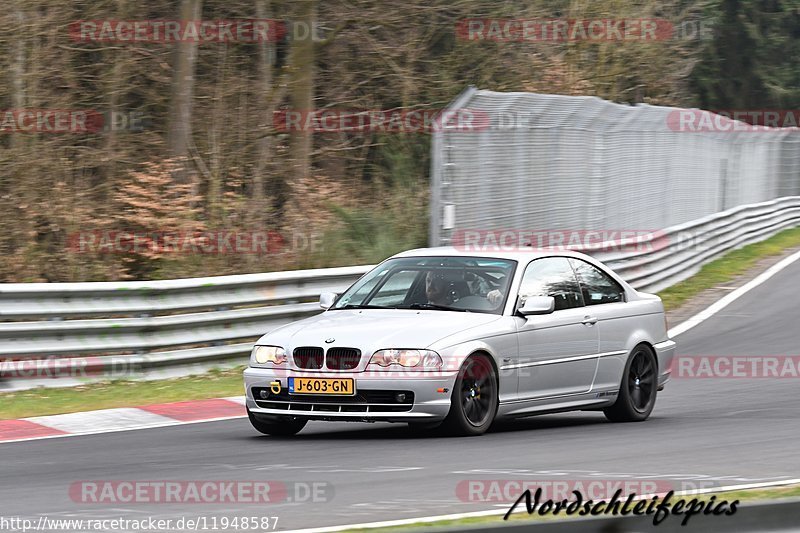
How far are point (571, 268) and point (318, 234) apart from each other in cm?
787

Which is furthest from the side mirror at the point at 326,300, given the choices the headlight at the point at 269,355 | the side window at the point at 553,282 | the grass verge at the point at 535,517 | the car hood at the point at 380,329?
the grass verge at the point at 535,517

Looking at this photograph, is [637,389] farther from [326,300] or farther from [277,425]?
[277,425]

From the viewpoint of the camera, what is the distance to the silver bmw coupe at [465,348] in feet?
32.2

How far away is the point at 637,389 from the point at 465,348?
2.35m

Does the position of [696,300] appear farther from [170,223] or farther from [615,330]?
[615,330]

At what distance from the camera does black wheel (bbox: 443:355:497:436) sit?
32.5 feet

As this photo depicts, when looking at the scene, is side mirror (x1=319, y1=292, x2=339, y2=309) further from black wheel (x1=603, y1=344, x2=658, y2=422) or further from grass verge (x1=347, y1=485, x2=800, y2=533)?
grass verge (x1=347, y1=485, x2=800, y2=533)

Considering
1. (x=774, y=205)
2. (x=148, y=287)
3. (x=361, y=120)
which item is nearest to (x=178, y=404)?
(x=148, y=287)

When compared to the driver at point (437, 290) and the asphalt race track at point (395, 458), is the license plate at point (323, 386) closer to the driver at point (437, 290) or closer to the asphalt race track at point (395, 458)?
the asphalt race track at point (395, 458)

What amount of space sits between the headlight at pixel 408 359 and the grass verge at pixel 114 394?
143 inches

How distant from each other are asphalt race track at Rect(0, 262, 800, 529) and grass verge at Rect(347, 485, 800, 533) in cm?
41

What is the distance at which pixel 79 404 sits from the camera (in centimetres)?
1268

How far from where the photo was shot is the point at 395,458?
9.01 metres


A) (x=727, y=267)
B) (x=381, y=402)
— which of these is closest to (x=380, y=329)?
(x=381, y=402)
